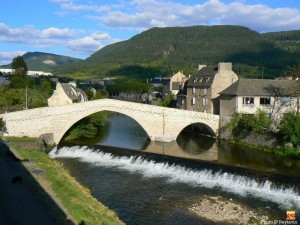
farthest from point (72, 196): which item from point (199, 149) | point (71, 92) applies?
point (71, 92)

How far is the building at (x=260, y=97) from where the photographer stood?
4325cm

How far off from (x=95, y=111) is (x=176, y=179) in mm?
16800

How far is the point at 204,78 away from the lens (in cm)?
5300

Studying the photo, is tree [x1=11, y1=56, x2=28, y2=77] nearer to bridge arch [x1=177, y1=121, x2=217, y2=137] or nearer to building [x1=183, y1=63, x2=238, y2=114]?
building [x1=183, y1=63, x2=238, y2=114]

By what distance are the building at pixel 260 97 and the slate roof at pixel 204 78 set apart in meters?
4.82

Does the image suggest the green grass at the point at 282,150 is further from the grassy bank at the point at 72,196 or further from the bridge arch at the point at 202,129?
the grassy bank at the point at 72,196

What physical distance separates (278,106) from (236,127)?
5.18 metres

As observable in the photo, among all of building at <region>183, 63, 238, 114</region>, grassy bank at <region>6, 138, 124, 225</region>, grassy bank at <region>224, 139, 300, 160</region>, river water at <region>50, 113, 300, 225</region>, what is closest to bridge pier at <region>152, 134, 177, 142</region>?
river water at <region>50, 113, 300, 225</region>

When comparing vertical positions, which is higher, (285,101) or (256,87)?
(256,87)

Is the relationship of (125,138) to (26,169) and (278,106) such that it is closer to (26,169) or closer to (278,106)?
(278,106)

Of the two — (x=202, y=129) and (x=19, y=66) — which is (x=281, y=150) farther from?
(x=19, y=66)

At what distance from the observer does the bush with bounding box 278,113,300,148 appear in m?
37.4

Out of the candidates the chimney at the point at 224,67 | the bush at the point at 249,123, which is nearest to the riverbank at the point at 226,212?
the bush at the point at 249,123

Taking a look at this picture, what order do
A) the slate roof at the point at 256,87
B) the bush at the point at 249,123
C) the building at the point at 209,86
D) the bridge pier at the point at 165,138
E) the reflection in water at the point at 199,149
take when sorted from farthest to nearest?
the building at the point at 209,86 → the bridge pier at the point at 165,138 → the slate roof at the point at 256,87 → the bush at the point at 249,123 → the reflection in water at the point at 199,149
